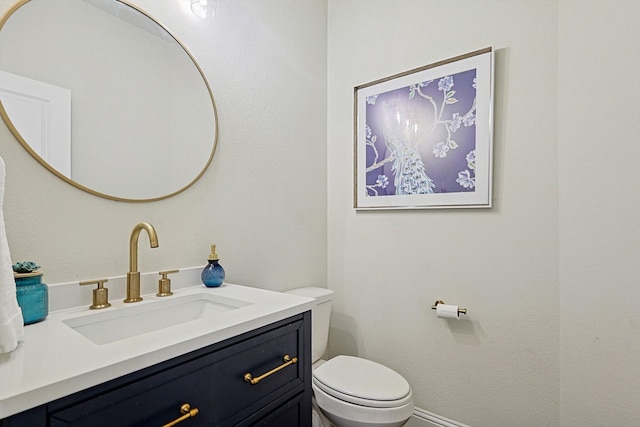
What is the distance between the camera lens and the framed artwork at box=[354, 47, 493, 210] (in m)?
1.57

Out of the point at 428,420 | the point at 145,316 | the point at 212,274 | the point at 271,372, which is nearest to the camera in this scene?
the point at 271,372

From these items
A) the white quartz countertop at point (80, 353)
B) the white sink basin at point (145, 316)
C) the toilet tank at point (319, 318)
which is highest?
the white quartz countertop at point (80, 353)

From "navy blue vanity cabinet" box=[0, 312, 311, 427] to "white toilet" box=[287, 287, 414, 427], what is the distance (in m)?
0.33

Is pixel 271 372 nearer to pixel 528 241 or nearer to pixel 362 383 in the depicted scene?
pixel 362 383

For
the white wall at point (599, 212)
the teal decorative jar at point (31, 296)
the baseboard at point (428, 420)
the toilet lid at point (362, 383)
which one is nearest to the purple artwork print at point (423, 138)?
the white wall at point (599, 212)

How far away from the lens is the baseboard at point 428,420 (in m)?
1.67

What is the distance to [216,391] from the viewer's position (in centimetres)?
80

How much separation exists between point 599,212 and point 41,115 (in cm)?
201

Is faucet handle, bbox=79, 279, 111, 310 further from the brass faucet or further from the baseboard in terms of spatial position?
the baseboard

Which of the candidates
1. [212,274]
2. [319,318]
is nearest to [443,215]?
[319,318]

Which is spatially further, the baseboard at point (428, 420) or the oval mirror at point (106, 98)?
the baseboard at point (428, 420)

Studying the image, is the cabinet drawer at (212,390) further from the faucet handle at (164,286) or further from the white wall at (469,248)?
the white wall at (469,248)

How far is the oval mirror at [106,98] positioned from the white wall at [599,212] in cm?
155

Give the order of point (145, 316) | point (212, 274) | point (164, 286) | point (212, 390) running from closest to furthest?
point (212, 390), point (145, 316), point (164, 286), point (212, 274)
